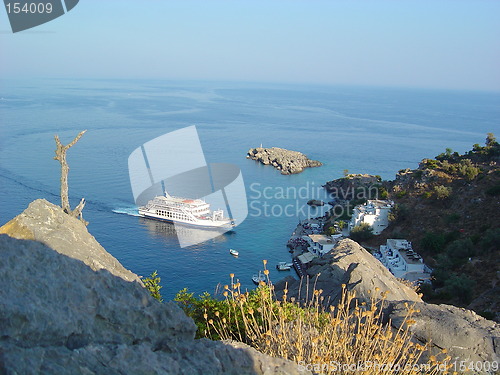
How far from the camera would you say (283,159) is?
148ft

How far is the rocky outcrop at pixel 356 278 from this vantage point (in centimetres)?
719

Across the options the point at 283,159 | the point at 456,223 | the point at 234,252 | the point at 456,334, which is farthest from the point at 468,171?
the point at 283,159

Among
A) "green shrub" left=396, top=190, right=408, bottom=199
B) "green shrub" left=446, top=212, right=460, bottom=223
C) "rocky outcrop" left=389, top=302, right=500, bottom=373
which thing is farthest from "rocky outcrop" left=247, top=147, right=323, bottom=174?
"rocky outcrop" left=389, top=302, right=500, bottom=373

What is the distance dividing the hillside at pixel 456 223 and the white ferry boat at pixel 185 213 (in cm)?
919

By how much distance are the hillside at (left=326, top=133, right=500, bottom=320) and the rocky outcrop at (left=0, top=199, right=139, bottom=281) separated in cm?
1013

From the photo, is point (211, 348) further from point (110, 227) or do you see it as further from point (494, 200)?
point (110, 227)

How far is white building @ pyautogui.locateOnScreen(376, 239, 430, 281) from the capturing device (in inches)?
660

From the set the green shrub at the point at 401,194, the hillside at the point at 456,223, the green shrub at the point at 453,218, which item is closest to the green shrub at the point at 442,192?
the hillside at the point at 456,223

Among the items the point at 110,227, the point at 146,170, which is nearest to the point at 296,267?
the point at 110,227

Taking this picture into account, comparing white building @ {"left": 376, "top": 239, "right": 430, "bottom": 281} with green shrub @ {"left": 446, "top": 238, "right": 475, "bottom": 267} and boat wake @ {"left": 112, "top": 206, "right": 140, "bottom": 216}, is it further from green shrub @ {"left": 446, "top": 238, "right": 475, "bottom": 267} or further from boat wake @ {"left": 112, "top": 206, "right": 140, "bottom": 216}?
boat wake @ {"left": 112, "top": 206, "right": 140, "bottom": 216}

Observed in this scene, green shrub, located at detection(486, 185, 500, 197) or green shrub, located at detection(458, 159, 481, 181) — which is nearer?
green shrub, located at detection(486, 185, 500, 197)

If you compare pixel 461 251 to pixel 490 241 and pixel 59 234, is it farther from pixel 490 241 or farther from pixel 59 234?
pixel 59 234

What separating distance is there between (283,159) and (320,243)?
23602 millimetres

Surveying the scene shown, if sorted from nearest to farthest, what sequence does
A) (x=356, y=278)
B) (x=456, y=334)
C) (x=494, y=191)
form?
(x=456, y=334) < (x=356, y=278) < (x=494, y=191)
